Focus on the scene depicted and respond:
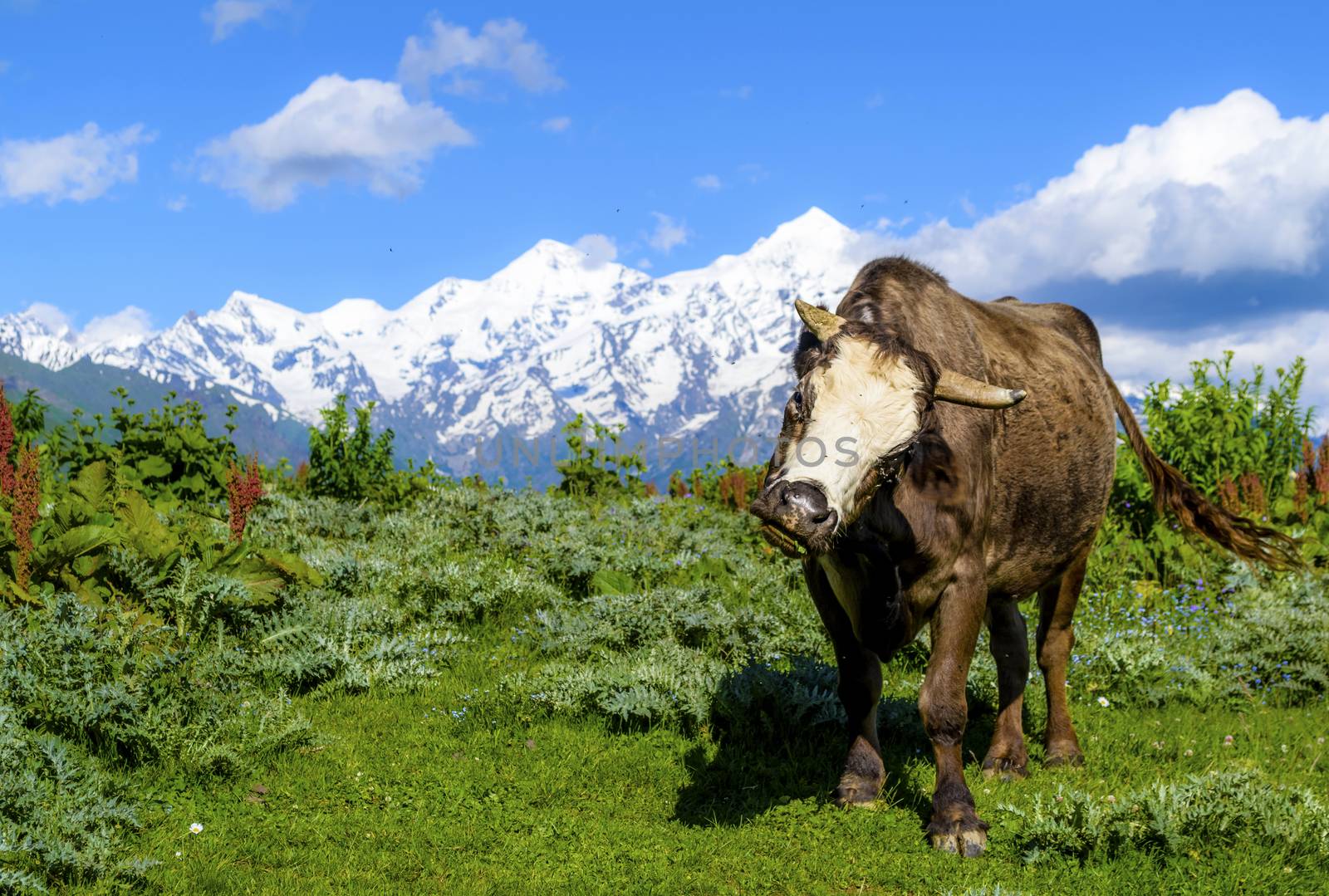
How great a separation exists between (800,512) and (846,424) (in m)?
0.49

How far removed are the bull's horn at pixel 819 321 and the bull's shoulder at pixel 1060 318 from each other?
3074 mm

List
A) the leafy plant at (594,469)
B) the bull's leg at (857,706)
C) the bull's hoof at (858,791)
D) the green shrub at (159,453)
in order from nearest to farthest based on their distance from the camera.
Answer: the bull's leg at (857,706), the bull's hoof at (858,791), the green shrub at (159,453), the leafy plant at (594,469)

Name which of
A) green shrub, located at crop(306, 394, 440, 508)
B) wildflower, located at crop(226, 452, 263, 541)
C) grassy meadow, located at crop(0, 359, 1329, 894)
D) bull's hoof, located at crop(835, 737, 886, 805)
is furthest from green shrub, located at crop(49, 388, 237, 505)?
bull's hoof, located at crop(835, 737, 886, 805)

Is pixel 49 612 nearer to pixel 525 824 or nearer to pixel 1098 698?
pixel 525 824

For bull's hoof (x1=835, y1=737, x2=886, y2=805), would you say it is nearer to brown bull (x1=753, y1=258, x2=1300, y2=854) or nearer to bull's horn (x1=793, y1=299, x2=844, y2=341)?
brown bull (x1=753, y1=258, x2=1300, y2=854)

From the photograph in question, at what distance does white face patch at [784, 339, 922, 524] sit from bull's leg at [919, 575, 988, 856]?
123cm

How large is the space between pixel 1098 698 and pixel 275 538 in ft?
26.2

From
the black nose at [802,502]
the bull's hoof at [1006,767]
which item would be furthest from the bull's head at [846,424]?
the bull's hoof at [1006,767]

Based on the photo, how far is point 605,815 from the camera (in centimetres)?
561

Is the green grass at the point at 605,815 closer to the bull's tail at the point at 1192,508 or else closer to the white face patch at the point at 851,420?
the bull's tail at the point at 1192,508

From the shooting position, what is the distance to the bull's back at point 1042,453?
19.0 feet

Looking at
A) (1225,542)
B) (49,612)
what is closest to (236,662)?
(49,612)

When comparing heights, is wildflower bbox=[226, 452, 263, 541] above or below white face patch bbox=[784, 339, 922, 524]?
below

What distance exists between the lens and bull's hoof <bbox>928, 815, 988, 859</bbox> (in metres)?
5.21
